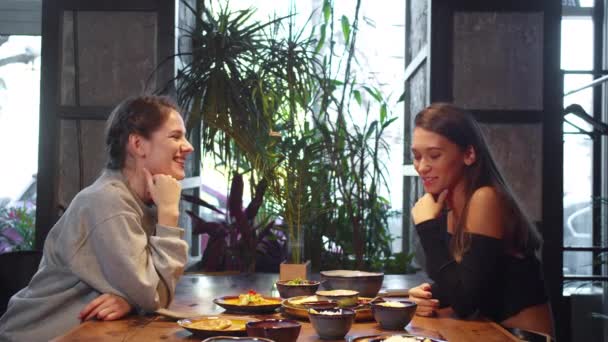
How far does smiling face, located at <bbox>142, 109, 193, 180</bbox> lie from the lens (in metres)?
2.66

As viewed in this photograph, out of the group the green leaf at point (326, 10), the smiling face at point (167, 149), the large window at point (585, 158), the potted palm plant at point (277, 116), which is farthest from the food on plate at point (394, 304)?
the large window at point (585, 158)

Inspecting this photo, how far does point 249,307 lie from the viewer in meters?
2.21

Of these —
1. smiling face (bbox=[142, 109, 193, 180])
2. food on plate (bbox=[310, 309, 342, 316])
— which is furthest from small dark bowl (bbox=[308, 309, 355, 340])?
smiling face (bbox=[142, 109, 193, 180])

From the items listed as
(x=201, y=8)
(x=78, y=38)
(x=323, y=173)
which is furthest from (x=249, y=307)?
(x=201, y=8)

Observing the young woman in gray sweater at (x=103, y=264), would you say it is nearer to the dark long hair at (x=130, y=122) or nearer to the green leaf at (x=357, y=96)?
the dark long hair at (x=130, y=122)

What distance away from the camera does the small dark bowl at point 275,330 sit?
5.57 feet

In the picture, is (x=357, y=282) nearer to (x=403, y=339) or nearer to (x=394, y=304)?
(x=394, y=304)

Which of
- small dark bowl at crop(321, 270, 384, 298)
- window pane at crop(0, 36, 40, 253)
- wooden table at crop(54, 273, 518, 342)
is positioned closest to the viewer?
wooden table at crop(54, 273, 518, 342)

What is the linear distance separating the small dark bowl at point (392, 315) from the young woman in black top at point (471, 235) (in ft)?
0.95

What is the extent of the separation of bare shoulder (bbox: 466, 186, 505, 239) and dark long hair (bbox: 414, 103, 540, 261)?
0.07ft

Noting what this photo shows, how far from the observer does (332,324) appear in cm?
180

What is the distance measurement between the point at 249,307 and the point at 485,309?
70cm

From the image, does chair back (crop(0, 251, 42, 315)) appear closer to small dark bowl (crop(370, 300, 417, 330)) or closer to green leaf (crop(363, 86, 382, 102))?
small dark bowl (crop(370, 300, 417, 330))

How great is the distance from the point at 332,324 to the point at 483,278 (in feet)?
2.26
